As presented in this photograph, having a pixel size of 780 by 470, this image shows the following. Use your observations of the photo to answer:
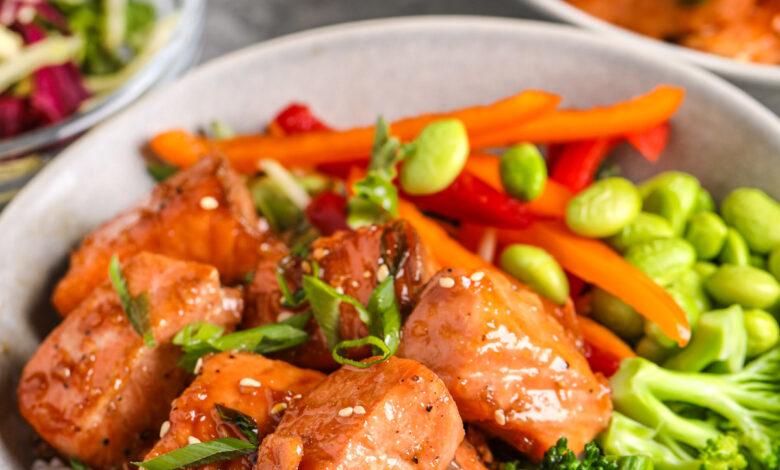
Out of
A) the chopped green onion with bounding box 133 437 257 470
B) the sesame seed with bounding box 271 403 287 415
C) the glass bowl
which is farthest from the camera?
the glass bowl

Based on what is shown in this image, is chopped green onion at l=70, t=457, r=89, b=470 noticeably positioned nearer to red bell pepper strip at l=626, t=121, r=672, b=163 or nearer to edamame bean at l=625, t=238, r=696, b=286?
edamame bean at l=625, t=238, r=696, b=286

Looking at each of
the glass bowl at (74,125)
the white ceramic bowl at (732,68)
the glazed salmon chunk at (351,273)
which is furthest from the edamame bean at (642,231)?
the glass bowl at (74,125)

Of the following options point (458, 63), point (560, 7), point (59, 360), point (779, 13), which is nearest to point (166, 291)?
point (59, 360)

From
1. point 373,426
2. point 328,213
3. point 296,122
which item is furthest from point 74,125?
point 373,426

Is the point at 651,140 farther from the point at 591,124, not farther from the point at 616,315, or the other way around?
the point at 616,315

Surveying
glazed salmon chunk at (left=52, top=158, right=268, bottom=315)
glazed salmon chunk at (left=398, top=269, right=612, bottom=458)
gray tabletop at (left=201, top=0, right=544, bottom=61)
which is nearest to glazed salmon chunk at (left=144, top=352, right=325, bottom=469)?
glazed salmon chunk at (left=398, top=269, right=612, bottom=458)

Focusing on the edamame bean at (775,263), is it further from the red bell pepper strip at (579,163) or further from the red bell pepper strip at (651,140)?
the red bell pepper strip at (579,163)
